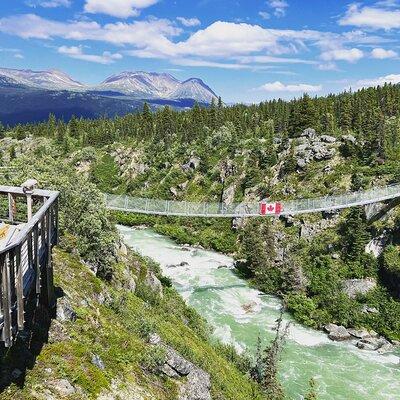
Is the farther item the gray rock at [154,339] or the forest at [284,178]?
the forest at [284,178]

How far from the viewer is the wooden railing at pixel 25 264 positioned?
8.23 meters

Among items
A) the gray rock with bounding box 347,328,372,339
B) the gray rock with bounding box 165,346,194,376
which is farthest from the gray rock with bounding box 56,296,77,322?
the gray rock with bounding box 347,328,372,339

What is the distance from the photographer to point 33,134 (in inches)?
4464

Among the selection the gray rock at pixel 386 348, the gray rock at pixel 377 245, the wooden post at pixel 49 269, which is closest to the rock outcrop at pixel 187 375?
the wooden post at pixel 49 269

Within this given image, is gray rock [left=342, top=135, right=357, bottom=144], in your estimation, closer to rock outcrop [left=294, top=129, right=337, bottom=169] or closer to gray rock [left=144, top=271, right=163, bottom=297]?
rock outcrop [left=294, top=129, right=337, bottom=169]

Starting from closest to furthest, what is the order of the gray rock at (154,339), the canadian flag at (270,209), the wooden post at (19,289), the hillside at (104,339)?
the wooden post at (19,289)
the hillside at (104,339)
the gray rock at (154,339)
the canadian flag at (270,209)

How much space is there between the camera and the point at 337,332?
3234 cm

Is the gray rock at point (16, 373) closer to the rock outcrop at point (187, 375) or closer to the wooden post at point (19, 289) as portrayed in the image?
the wooden post at point (19, 289)

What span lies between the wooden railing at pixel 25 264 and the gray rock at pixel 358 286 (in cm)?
2933

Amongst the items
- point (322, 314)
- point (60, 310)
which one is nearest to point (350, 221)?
point (322, 314)

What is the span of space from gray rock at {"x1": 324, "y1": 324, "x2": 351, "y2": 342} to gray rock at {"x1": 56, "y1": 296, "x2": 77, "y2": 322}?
22.3 meters

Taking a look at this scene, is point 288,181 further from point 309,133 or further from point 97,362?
point 97,362

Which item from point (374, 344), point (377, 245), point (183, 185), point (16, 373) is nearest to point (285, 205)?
point (377, 245)

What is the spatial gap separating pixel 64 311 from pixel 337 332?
2350 centimetres
